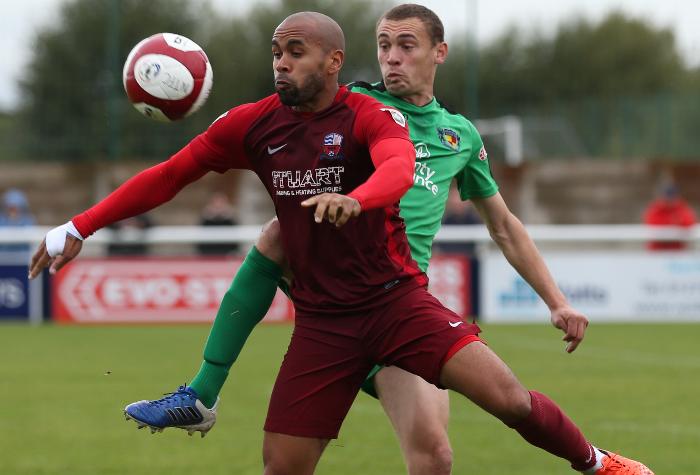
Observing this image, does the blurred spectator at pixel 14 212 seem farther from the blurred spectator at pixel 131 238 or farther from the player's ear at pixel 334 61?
the player's ear at pixel 334 61

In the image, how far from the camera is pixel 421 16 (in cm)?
459

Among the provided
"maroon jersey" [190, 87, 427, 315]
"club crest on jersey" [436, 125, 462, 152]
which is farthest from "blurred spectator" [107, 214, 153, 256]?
"maroon jersey" [190, 87, 427, 315]

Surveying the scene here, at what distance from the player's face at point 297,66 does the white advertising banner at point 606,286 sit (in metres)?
11.5

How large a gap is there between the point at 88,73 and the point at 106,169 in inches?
74.9

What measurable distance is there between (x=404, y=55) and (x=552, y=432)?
1885mm

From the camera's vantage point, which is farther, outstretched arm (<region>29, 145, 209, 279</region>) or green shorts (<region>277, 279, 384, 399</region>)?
green shorts (<region>277, 279, 384, 399</region>)

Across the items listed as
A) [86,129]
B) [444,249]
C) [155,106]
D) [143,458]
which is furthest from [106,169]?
[155,106]

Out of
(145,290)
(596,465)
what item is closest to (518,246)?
(596,465)

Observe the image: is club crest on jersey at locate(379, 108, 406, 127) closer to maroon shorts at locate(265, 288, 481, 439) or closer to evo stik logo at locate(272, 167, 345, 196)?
evo stik logo at locate(272, 167, 345, 196)

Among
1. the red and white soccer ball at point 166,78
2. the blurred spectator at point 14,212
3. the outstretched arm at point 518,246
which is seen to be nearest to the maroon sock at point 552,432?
the outstretched arm at point 518,246

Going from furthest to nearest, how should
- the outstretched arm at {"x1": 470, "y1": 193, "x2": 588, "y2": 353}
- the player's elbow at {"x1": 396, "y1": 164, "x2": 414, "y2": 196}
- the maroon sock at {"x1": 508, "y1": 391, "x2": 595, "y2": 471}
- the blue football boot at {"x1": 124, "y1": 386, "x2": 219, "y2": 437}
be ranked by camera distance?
the outstretched arm at {"x1": 470, "y1": 193, "x2": 588, "y2": 353} → the blue football boot at {"x1": 124, "y1": 386, "x2": 219, "y2": 437} → the maroon sock at {"x1": 508, "y1": 391, "x2": 595, "y2": 471} → the player's elbow at {"x1": 396, "y1": 164, "x2": 414, "y2": 196}

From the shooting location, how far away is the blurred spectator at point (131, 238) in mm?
15008

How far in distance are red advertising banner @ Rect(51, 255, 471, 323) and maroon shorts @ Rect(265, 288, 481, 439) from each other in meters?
10.7

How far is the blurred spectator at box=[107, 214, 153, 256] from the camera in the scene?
15008 millimetres
